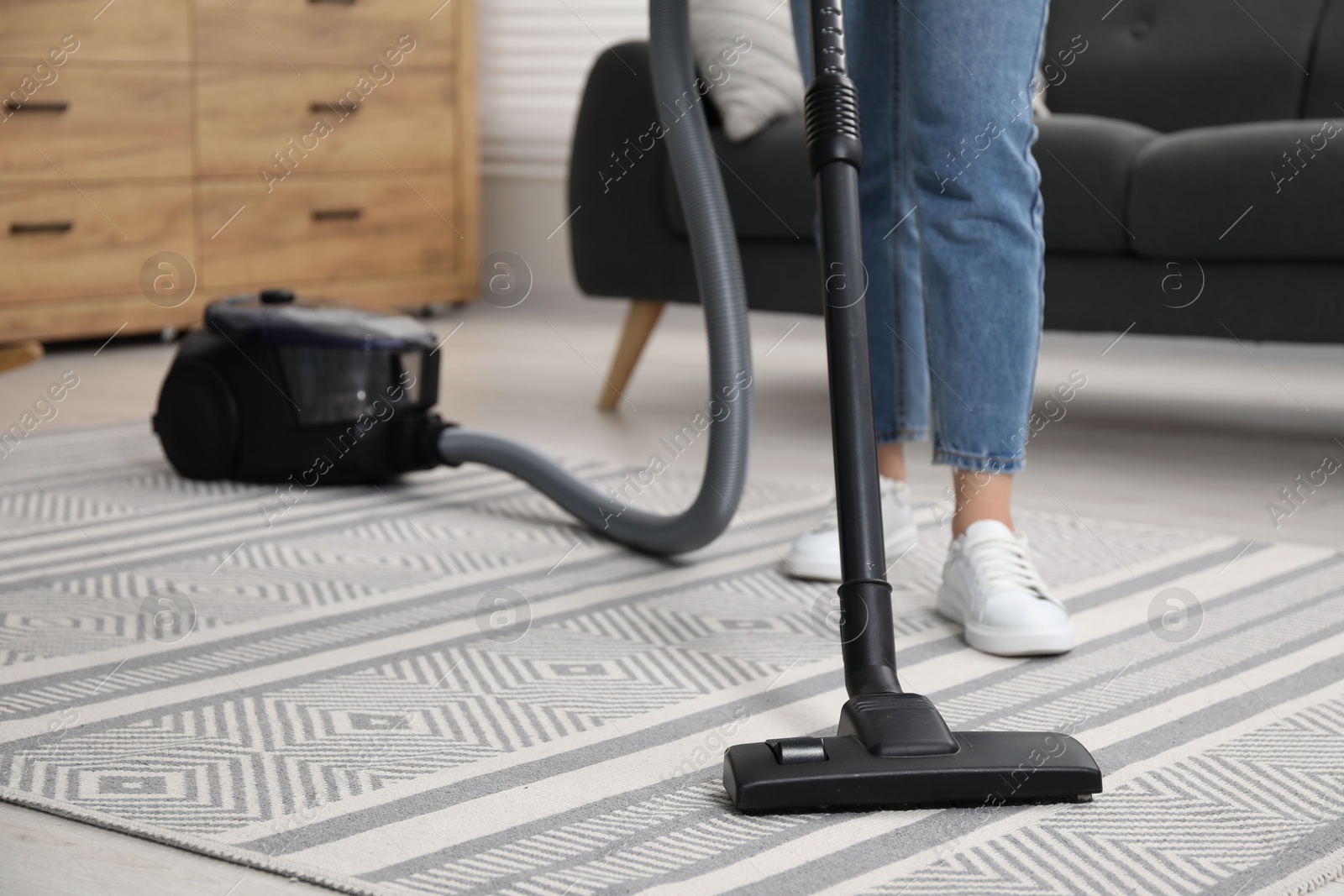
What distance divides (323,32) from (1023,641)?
8.51ft

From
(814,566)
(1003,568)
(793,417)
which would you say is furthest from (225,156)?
(1003,568)

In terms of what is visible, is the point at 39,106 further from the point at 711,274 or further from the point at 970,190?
the point at 970,190

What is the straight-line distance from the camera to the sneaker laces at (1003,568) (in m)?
1.09

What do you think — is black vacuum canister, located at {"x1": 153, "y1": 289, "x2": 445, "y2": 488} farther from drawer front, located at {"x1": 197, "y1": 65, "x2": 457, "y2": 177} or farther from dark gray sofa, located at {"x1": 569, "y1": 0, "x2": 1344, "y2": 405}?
drawer front, located at {"x1": 197, "y1": 65, "x2": 457, "y2": 177}

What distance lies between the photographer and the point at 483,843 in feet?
2.39

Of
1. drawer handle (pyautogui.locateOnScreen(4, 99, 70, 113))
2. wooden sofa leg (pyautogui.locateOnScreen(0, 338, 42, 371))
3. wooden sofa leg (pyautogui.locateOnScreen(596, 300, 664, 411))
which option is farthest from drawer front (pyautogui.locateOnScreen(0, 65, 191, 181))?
wooden sofa leg (pyautogui.locateOnScreen(596, 300, 664, 411))

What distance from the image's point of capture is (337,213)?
326 centimetres

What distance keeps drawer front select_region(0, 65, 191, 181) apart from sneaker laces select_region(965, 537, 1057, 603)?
2.18 meters

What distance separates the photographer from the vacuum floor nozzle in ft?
2.50

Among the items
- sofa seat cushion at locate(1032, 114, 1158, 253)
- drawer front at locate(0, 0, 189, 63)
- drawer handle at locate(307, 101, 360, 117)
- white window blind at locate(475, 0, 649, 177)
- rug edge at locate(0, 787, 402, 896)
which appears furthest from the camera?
white window blind at locate(475, 0, 649, 177)

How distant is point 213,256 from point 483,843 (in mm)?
2519

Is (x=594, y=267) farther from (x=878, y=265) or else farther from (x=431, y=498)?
(x=878, y=265)

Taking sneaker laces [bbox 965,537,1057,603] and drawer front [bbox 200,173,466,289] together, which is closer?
sneaker laces [bbox 965,537,1057,603]

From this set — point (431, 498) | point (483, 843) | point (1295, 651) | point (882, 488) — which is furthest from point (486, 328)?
point (483, 843)
